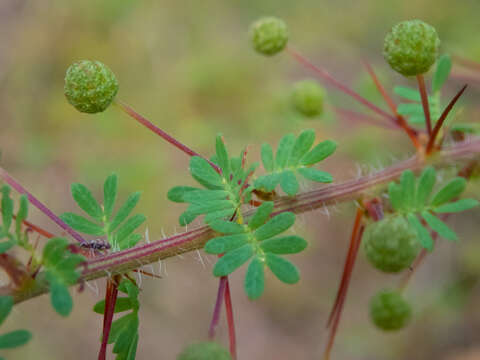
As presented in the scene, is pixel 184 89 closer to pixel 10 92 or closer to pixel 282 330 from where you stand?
pixel 10 92

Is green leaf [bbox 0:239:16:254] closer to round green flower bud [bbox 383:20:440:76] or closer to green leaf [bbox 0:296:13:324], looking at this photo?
green leaf [bbox 0:296:13:324]

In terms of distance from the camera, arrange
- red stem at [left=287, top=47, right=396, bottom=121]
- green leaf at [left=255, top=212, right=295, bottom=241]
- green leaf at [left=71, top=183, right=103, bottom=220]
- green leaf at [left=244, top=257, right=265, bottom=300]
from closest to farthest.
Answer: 1. green leaf at [left=244, top=257, right=265, bottom=300]
2. green leaf at [left=255, top=212, right=295, bottom=241]
3. green leaf at [left=71, top=183, right=103, bottom=220]
4. red stem at [left=287, top=47, right=396, bottom=121]

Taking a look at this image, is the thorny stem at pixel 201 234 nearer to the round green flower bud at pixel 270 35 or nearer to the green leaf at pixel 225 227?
the green leaf at pixel 225 227

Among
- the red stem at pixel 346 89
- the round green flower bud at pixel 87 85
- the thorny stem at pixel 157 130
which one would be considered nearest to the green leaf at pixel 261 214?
the thorny stem at pixel 157 130

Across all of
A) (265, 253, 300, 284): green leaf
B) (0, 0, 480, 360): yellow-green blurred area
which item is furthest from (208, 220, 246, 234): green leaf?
(0, 0, 480, 360): yellow-green blurred area

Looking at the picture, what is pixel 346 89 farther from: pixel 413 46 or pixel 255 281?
pixel 255 281
